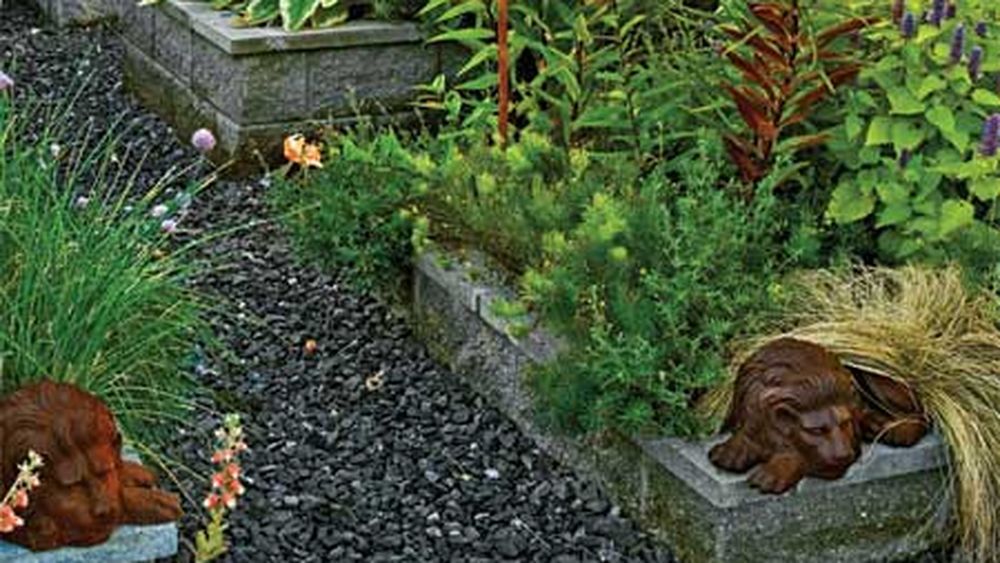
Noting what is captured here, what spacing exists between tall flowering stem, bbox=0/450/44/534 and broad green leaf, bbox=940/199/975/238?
193 centimetres

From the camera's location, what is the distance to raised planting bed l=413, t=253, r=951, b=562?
3586 millimetres

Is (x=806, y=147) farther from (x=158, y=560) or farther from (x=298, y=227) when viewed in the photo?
(x=158, y=560)

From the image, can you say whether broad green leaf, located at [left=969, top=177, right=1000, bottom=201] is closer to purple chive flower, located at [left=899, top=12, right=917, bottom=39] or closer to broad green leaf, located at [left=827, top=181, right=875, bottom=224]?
broad green leaf, located at [left=827, top=181, right=875, bottom=224]

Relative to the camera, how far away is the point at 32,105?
657 centimetres

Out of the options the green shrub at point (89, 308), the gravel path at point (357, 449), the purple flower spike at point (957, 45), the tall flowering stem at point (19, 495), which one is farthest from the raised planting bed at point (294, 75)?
the tall flowering stem at point (19, 495)

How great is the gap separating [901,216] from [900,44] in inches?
15.1

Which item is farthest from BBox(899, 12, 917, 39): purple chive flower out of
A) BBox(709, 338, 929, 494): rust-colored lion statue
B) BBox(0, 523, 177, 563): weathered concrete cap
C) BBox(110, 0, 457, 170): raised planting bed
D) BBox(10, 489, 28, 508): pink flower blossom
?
BBox(10, 489, 28, 508): pink flower blossom

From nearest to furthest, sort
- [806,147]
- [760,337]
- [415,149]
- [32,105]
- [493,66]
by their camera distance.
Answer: [760,337]
[806,147]
[415,149]
[493,66]
[32,105]

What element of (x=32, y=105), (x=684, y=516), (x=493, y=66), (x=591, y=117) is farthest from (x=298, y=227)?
(x=32, y=105)

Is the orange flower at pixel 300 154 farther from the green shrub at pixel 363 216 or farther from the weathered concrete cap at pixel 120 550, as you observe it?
the weathered concrete cap at pixel 120 550

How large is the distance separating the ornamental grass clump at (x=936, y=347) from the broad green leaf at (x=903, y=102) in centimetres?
34

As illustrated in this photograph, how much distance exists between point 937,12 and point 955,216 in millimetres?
447

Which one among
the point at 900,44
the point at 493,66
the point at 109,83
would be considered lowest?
the point at 109,83

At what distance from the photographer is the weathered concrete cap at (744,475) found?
355cm
